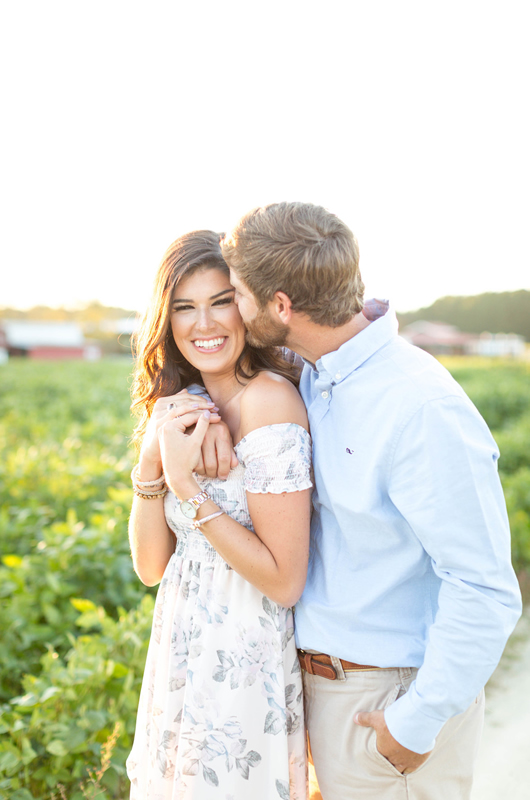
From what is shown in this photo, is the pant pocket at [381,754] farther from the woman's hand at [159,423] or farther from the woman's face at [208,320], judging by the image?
the woman's face at [208,320]

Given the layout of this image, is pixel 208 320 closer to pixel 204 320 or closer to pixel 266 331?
pixel 204 320

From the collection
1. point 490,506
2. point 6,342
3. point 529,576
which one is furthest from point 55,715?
point 6,342

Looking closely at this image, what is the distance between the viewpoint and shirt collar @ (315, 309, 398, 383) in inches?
71.5

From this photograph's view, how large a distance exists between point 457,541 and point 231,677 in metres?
0.86

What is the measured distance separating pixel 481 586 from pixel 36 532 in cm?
429

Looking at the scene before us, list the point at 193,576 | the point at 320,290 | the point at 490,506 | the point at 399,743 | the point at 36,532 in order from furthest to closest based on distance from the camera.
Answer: the point at 36,532, the point at 193,576, the point at 320,290, the point at 399,743, the point at 490,506

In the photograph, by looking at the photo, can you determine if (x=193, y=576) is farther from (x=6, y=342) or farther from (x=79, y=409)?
(x=6, y=342)

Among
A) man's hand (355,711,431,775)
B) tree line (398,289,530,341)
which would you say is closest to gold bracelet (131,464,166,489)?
man's hand (355,711,431,775)

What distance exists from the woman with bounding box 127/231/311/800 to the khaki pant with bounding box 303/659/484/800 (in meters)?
0.12

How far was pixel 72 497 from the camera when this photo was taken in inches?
225

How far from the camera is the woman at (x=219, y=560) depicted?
6.09ft

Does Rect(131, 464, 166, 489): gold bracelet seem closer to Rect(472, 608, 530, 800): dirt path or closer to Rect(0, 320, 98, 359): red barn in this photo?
Rect(472, 608, 530, 800): dirt path

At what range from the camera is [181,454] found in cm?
195

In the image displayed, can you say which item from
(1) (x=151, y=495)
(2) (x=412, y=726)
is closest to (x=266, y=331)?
(1) (x=151, y=495)
